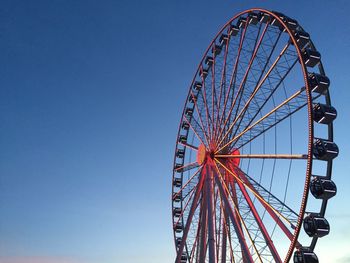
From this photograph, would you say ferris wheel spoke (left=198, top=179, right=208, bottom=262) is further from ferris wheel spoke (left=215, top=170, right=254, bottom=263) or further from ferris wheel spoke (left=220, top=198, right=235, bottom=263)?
ferris wheel spoke (left=215, top=170, right=254, bottom=263)

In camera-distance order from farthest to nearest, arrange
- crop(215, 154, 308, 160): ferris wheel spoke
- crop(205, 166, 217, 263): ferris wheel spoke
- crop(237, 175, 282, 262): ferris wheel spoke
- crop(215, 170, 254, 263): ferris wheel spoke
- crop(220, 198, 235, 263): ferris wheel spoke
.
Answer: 1. crop(220, 198, 235, 263): ferris wheel spoke
2. crop(205, 166, 217, 263): ferris wheel spoke
3. crop(237, 175, 282, 262): ferris wheel spoke
4. crop(215, 170, 254, 263): ferris wheel spoke
5. crop(215, 154, 308, 160): ferris wheel spoke

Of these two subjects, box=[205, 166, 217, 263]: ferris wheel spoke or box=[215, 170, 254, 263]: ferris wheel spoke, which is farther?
box=[205, 166, 217, 263]: ferris wheel spoke

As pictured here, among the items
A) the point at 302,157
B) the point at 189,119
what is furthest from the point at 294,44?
the point at 189,119

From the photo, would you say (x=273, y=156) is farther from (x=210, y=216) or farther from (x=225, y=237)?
(x=225, y=237)

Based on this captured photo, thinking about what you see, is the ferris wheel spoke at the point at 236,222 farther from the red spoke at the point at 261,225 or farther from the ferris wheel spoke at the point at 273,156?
the ferris wheel spoke at the point at 273,156

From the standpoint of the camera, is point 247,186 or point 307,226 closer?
point 307,226

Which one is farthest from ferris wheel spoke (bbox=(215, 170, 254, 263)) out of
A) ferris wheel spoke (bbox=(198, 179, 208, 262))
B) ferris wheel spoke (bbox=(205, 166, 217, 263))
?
ferris wheel spoke (bbox=(198, 179, 208, 262))

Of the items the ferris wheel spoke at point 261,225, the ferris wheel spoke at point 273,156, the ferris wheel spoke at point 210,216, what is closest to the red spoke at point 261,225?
the ferris wheel spoke at point 261,225

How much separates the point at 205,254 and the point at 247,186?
15.5 feet

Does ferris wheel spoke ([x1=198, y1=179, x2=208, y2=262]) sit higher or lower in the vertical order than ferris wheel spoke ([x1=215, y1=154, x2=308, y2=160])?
lower

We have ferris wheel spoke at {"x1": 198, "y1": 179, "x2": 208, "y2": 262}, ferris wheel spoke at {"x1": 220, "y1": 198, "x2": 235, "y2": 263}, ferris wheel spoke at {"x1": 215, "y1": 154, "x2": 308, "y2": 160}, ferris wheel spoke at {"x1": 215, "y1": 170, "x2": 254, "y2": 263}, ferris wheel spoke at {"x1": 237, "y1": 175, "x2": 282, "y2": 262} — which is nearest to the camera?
ferris wheel spoke at {"x1": 215, "y1": 154, "x2": 308, "y2": 160}

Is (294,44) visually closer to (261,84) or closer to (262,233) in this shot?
(261,84)

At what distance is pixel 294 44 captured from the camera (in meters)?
17.1

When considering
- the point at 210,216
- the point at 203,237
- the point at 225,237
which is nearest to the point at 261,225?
the point at 210,216
